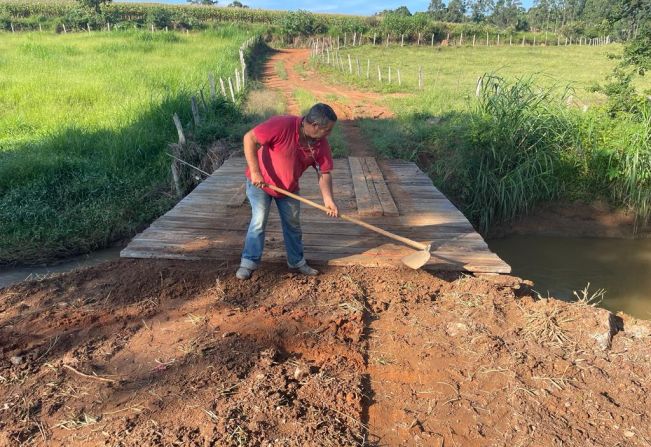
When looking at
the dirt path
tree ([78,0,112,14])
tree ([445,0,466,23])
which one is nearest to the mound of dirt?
the dirt path

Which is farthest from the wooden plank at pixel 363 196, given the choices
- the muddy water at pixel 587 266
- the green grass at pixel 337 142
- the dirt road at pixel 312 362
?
the muddy water at pixel 587 266

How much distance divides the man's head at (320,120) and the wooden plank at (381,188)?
202 centimetres

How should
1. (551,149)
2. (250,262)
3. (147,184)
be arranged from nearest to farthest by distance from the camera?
(250,262) < (551,149) < (147,184)

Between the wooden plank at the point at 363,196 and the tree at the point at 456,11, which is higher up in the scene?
the tree at the point at 456,11

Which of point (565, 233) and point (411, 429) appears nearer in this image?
point (411, 429)

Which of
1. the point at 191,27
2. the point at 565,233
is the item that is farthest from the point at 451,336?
the point at 191,27

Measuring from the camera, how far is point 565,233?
694cm

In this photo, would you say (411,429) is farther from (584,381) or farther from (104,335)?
(104,335)

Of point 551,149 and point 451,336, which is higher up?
point 551,149

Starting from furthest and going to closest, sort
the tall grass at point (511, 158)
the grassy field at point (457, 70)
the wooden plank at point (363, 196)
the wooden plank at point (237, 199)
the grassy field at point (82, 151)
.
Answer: the grassy field at point (457, 70) < the tall grass at point (511, 158) < the grassy field at point (82, 151) < the wooden plank at point (237, 199) < the wooden plank at point (363, 196)

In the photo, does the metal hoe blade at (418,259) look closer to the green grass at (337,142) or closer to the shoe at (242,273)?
the shoe at (242,273)

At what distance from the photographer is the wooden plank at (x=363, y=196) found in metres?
4.83

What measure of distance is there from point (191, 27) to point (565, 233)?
3323 centimetres

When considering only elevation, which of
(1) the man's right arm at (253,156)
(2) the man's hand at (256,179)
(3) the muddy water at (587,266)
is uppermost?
(1) the man's right arm at (253,156)
